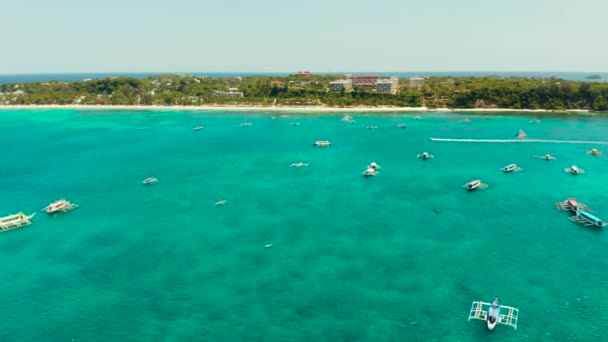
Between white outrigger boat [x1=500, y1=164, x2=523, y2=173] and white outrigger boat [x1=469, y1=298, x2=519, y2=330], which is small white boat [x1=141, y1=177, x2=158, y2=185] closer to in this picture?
white outrigger boat [x1=469, y1=298, x2=519, y2=330]

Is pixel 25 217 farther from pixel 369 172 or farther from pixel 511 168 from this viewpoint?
pixel 511 168

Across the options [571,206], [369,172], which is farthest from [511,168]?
[369,172]

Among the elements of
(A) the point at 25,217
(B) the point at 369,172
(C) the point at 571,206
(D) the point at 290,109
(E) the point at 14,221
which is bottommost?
(E) the point at 14,221

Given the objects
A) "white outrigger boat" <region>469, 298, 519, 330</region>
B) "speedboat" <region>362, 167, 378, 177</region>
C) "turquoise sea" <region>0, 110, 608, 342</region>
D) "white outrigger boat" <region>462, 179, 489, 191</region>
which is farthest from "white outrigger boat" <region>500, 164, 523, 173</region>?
"white outrigger boat" <region>469, 298, 519, 330</region>

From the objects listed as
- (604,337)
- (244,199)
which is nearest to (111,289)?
(244,199)

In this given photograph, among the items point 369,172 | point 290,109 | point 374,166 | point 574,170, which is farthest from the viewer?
point 290,109

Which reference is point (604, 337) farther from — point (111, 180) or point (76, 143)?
point (76, 143)

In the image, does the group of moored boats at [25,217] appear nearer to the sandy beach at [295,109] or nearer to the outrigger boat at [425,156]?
the outrigger boat at [425,156]

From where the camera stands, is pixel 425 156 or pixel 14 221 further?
pixel 425 156
